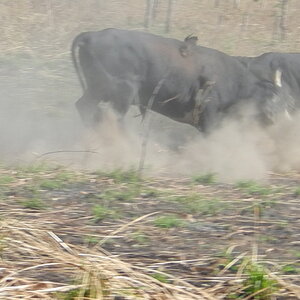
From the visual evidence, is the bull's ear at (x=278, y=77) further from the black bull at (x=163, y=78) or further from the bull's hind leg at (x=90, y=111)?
the bull's hind leg at (x=90, y=111)

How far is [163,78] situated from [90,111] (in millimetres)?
1027

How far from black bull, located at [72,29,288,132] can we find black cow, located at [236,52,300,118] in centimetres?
13

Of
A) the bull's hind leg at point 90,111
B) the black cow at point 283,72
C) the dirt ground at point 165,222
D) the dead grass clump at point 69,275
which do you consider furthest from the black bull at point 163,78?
the dead grass clump at point 69,275

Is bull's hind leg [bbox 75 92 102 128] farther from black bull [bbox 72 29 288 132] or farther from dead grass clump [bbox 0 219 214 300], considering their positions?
dead grass clump [bbox 0 219 214 300]

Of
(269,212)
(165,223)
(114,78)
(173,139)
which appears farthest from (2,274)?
(173,139)

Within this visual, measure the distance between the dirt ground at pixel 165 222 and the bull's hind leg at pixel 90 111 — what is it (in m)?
2.26

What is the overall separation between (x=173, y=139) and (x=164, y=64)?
50.7 inches

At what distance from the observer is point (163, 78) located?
1023 cm

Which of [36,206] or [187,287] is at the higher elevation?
[187,287]

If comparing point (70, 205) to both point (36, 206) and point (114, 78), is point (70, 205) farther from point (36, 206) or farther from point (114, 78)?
point (114, 78)

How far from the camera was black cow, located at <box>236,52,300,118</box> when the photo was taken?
11164 millimetres

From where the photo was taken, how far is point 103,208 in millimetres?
5992

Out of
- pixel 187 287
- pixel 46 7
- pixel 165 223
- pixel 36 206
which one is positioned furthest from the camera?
pixel 46 7

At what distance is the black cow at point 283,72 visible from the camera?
→ 36.6 feet
